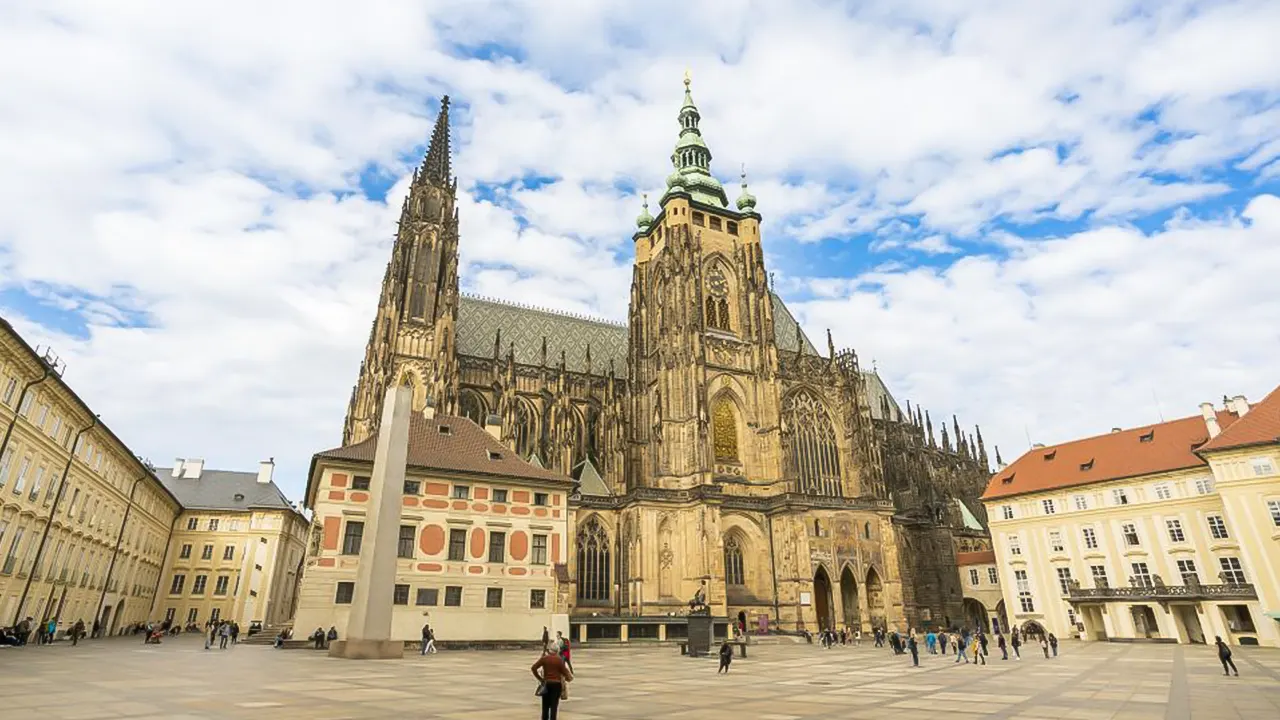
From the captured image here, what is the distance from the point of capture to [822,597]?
152 feet

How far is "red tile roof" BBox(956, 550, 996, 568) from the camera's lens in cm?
5431

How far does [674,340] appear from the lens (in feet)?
158

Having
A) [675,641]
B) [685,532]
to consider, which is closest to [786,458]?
[685,532]

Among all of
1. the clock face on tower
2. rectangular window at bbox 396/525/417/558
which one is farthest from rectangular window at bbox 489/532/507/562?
the clock face on tower

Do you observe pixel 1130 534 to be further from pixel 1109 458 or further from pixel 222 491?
pixel 222 491

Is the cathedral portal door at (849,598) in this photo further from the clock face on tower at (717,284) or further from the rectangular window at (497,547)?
the rectangular window at (497,547)

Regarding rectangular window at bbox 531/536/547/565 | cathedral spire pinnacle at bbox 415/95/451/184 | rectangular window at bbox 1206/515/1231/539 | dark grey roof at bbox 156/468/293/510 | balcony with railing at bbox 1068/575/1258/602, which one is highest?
cathedral spire pinnacle at bbox 415/95/451/184

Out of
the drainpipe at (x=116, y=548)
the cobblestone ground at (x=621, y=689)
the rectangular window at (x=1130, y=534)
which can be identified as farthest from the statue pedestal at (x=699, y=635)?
the drainpipe at (x=116, y=548)

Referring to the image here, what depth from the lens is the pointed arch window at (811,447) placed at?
49531 millimetres

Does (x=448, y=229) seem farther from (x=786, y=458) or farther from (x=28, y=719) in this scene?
(x=28, y=719)

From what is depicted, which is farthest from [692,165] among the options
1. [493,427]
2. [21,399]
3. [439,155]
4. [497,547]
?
[21,399]

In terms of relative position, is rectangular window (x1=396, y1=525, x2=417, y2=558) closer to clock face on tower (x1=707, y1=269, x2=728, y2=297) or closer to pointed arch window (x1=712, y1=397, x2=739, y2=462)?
pointed arch window (x1=712, y1=397, x2=739, y2=462)

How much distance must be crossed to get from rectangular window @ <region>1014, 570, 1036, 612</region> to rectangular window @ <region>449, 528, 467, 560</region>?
122ft

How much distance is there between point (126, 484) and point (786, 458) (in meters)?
42.1
